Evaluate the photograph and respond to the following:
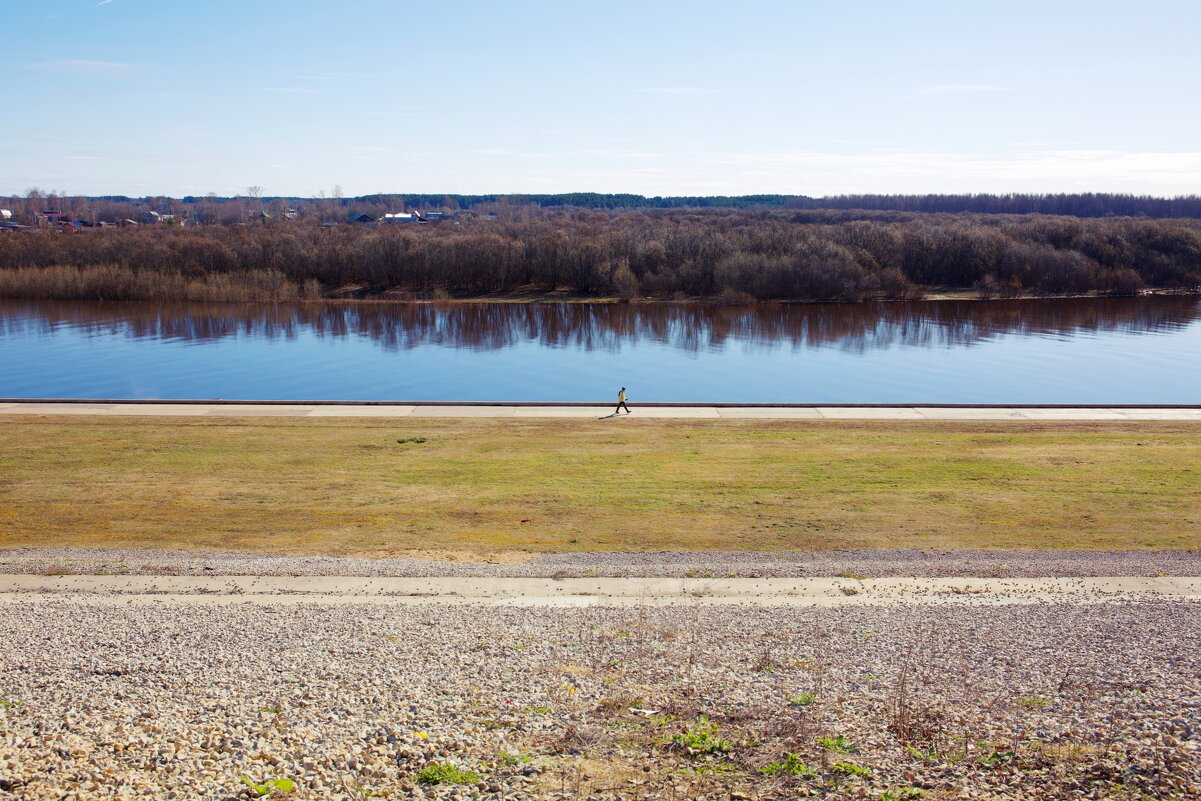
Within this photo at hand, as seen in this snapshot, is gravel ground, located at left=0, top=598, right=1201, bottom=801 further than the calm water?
No

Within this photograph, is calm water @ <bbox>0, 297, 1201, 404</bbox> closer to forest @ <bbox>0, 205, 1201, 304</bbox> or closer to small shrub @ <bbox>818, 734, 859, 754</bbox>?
forest @ <bbox>0, 205, 1201, 304</bbox>

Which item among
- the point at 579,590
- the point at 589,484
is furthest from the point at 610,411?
the point at 579,590

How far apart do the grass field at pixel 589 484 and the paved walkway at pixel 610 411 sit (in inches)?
38.7

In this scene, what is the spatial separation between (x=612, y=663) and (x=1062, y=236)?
313ft

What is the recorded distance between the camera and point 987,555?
51.2 feet

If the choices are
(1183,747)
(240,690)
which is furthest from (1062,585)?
(240,690)

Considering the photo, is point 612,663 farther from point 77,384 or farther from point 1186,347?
point 1186,347

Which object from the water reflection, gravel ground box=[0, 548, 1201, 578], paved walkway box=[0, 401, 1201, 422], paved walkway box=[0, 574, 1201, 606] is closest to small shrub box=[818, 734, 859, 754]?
paved walkway box=[0, 574, 1201, 606]

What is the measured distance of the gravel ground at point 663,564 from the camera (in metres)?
Answer: 14.7

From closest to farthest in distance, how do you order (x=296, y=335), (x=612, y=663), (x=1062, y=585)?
(x=612, y=663) → (x=1062, y=585) → (x=296, y=335)

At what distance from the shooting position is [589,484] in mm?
20453

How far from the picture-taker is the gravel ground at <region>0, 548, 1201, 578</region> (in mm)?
14688

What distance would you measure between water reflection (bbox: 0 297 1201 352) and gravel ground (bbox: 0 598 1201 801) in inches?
1560

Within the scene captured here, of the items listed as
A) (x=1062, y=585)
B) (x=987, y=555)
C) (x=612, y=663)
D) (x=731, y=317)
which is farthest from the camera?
(x=731, y=317)
